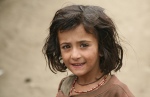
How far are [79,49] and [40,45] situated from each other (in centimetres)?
370

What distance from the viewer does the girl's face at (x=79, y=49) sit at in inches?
91.3

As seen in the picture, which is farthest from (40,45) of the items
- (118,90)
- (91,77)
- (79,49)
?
(118,90)

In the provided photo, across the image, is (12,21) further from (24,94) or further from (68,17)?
(68,17)

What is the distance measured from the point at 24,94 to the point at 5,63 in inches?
30.1

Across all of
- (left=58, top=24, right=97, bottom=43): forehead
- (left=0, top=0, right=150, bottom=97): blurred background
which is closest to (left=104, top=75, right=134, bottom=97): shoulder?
(left=58, top=24, right=97, bottom=43): forehead

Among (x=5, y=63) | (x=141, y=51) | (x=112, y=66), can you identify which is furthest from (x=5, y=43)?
(x=112, y=66)

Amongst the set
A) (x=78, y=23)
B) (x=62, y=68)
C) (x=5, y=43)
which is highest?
(x=78, y=23)

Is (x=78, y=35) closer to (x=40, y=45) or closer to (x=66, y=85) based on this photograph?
(x=66, y=85)

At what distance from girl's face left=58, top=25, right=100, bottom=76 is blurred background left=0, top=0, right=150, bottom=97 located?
2629 millimetres

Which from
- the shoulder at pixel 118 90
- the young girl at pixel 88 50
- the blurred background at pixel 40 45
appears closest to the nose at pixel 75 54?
the young girl at pixel 88 50

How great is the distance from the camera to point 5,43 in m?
6.08

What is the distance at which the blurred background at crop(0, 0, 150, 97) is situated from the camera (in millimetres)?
5227

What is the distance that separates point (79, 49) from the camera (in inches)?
91.5

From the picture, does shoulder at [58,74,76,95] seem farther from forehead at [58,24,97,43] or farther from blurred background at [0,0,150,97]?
blurred background at [0,0,150,97]
